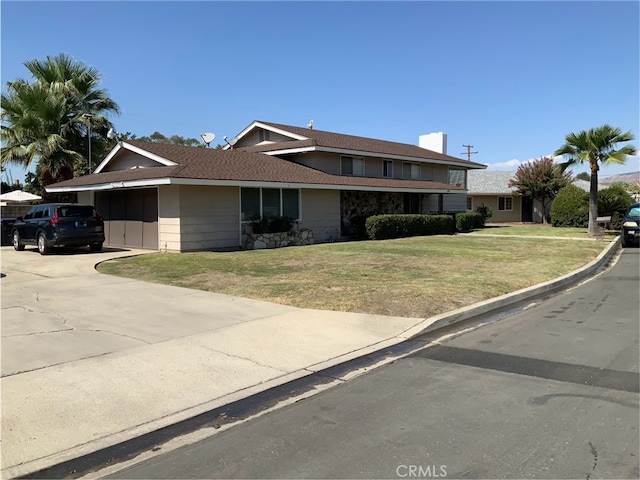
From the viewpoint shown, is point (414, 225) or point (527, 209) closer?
point (414, 225)

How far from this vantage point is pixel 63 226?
16469 mm

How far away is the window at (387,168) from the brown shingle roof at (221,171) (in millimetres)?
2910

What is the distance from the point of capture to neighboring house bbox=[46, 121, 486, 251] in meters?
17.9

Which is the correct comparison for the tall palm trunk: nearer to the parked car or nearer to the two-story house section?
the parked car

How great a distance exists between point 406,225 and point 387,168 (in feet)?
15.4

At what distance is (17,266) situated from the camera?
13.8 m

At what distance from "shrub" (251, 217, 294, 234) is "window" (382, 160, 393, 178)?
9.79 meters

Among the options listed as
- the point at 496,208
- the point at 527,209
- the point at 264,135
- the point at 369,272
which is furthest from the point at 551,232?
the point at 369,272

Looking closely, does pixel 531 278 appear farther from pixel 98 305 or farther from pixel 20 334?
pixel 20 334

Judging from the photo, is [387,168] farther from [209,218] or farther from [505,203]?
[505,203]

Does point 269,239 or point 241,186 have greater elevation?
point 241,186

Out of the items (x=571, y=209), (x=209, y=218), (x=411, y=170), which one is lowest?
(x=209, y=218)

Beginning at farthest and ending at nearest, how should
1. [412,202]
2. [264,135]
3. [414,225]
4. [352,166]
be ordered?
[412,202] → [264,135] → [352,166] → [414,225]

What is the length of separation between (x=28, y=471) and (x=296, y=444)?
6.07ft
